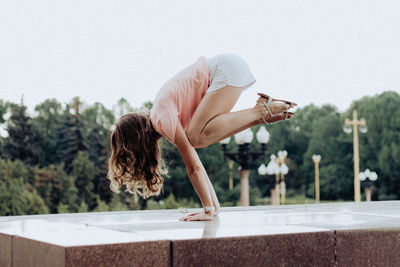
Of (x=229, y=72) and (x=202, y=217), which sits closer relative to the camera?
(x=202, y=217)

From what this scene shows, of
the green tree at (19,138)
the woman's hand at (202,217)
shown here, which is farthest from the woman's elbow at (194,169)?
the green tree at (19,138)

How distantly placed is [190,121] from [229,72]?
525 mm

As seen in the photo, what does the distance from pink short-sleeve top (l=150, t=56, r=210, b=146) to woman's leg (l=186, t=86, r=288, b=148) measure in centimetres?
14

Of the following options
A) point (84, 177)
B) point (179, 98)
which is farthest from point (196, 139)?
point (84, 177)

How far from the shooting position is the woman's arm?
14.3 ft

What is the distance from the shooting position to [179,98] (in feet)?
15.0

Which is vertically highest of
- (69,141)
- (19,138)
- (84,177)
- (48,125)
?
(48,125)

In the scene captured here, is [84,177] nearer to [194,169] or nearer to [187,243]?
[194,169]

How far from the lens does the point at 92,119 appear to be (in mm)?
52656

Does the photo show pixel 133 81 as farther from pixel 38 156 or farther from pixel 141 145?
pixel 141 145

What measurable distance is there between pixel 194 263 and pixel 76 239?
2.05ft

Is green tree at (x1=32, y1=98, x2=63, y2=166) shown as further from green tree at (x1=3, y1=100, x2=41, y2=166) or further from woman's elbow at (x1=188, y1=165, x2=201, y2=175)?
woman's elbow at (x1=188, y1=165, x2=201, y2=175)

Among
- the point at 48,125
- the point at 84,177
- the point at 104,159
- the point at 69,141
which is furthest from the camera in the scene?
the point at 48,125

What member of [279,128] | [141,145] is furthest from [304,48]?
[141,145]
